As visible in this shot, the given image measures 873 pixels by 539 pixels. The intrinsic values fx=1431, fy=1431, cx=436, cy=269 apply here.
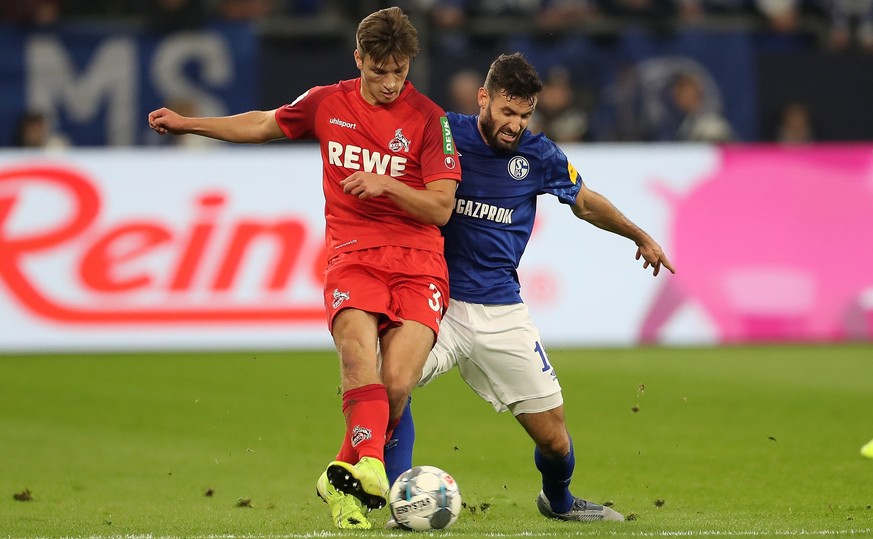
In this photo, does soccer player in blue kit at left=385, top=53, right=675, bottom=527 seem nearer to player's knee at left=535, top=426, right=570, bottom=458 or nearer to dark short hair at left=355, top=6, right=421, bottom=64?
player's knee at left=535, top=426, right=570, bottom=458

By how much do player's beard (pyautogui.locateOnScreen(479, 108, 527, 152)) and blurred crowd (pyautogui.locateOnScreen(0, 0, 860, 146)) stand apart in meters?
8.05

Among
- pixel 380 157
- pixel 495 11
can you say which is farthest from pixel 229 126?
pixel 495 11

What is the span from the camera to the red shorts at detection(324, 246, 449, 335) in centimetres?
576

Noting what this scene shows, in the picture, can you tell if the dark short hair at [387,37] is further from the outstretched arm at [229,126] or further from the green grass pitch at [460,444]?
the green grass pitch at [460,444]

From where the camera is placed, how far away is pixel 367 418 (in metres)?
5.51

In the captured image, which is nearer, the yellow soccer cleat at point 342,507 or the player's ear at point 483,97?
the yellow soccer cleat at point 342,507

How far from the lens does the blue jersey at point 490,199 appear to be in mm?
6289

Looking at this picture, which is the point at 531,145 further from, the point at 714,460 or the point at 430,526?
the point at 714,460

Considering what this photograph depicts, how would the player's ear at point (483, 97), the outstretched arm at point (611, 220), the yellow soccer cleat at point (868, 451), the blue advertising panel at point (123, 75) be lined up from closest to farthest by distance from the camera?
1. the player's ear at point (483, 97)
2. the outstretched arm at point (611, 220)
3. the yellow soccer cleat at point (868, 451)
4. the blue advertising panel at point (123, 75)

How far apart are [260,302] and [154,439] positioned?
12.3 ft

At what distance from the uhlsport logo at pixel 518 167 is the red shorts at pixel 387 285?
1.95ft

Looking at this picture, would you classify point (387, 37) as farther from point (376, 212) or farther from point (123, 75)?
point (123, 75)

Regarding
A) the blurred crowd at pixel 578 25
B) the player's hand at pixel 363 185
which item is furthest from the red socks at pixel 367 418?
the blurred crowd at pixel 578 25

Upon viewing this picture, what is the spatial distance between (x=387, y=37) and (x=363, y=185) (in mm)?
633
